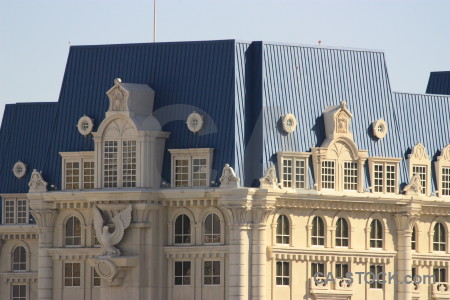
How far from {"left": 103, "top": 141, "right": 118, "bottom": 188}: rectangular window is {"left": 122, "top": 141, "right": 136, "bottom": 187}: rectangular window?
2.26ft

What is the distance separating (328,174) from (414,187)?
8.32 metres

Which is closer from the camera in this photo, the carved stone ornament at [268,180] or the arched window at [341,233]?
the carved stone ornament at [268,180]

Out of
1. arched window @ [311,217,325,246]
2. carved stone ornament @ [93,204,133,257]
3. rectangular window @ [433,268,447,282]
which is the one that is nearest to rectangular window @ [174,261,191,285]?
carved stone ornament @ [93,204,133,257]

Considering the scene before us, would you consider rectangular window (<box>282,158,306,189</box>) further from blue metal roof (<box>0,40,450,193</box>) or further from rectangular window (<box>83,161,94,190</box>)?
rectangular window (<box>83,161,94,190</box>)

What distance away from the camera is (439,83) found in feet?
589

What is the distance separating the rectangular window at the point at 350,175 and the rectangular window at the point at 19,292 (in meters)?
29.8

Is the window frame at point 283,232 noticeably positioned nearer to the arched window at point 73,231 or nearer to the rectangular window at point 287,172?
the rectangular window at point 287,172

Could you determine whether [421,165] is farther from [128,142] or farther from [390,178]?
[128,142]

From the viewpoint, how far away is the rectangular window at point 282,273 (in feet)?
511

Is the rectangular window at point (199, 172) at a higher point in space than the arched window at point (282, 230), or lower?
higher

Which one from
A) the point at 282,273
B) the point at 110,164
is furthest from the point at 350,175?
the point at 110,164

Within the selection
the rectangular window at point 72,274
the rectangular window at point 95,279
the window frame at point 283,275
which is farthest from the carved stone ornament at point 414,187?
the rectangular window at point 72,274

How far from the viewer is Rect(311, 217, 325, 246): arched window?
158375 mm

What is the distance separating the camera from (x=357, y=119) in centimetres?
16100
